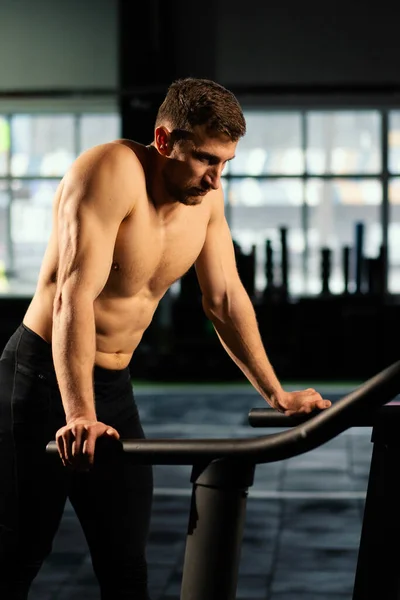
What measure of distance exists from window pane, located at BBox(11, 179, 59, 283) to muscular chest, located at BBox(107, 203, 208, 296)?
1077 cm

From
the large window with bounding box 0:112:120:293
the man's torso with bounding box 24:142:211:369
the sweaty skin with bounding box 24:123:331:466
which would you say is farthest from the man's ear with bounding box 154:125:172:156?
the large window with bounding box 0:112:120:293

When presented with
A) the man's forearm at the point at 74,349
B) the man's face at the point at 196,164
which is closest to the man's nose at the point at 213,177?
the man's face at the point at 196,164

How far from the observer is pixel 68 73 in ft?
38.9

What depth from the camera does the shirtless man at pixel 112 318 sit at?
6.70 feet

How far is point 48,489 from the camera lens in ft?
7.45

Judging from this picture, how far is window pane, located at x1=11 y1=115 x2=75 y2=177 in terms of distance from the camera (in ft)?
43.0

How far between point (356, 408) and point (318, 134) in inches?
447

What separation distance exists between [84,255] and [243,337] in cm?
56

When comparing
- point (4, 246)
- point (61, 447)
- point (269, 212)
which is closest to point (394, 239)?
point (269, 212)

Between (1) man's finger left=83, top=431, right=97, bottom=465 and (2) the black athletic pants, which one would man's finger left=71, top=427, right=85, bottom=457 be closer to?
(1) man's finger left=83, top=431, right=97, bottom=465

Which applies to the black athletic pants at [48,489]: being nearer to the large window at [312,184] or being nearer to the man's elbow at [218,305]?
the man's elbow at [218,305]

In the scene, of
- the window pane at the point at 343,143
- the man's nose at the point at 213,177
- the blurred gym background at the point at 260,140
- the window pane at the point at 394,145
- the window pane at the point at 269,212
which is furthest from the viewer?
the window pane at the point at 269,212

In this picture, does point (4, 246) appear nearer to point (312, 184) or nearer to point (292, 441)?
point (312, 184)

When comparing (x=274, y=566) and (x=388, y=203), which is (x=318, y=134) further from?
(x=274, y=566)
